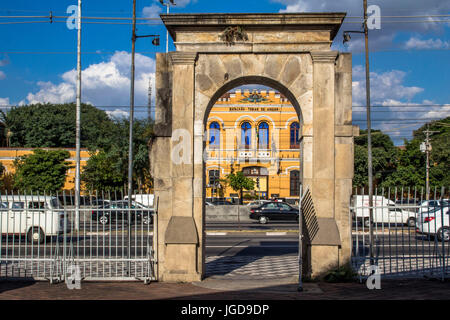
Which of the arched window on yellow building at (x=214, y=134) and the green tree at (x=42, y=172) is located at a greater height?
the arched window on yellow building at (x=214, y=134)

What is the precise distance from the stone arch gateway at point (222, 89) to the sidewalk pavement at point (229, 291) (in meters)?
0.62

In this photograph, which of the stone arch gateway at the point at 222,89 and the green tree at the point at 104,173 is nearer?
the stone arch gateway at the point at 222,89

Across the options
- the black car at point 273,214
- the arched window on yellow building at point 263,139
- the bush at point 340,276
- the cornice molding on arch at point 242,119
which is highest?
the cornice molding on arch at point 242,119

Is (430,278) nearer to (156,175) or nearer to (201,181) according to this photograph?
(201,181)

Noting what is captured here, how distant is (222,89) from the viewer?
10438mm

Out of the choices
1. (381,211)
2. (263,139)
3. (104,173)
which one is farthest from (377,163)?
(381,211)

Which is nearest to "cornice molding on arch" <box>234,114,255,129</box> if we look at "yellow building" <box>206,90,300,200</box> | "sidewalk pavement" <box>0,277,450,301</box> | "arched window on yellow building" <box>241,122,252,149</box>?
"yellow building" <box>206,90,300,200</box>

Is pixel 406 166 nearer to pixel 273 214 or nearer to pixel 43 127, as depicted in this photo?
pixel 273 214

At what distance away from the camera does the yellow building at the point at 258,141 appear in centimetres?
4531

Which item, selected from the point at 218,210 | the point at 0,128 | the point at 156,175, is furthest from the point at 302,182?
the point at 0,128

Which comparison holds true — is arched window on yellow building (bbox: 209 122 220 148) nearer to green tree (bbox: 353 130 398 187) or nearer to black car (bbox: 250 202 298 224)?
green tree (bbox: 353 130 398 187)

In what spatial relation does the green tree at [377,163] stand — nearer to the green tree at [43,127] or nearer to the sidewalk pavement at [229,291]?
the green tree at [43,127]

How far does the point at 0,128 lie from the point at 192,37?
56418 millimetres

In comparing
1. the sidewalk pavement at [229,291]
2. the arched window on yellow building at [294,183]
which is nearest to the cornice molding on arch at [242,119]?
the arched window on yellow building at [294,183]
